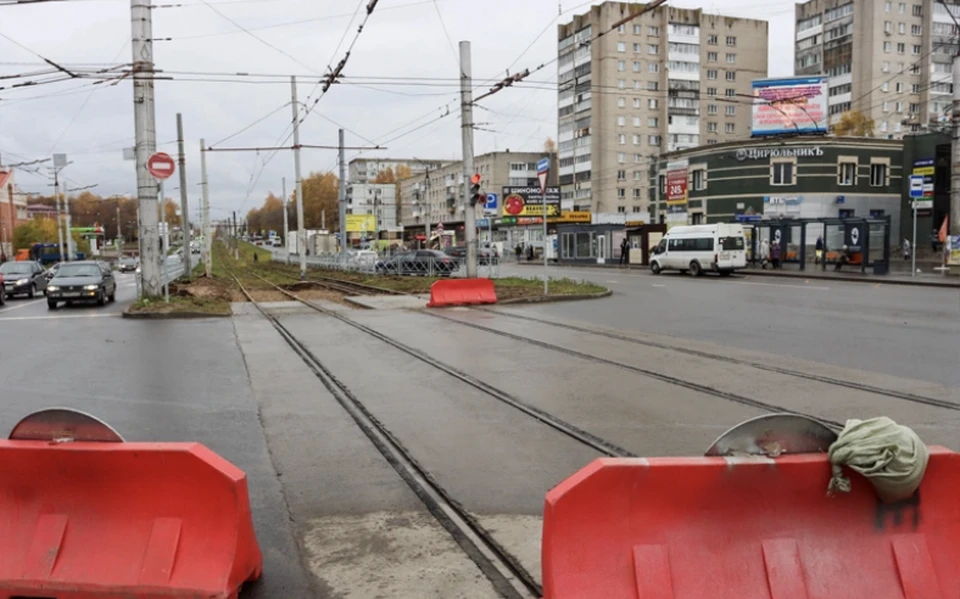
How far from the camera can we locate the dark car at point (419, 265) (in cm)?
4250

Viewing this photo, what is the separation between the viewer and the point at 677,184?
193ft

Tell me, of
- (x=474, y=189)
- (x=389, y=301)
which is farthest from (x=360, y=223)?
(x=474, y=189)

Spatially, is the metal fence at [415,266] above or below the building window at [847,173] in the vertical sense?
below

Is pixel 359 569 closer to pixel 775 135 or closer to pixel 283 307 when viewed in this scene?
pixel 283 307

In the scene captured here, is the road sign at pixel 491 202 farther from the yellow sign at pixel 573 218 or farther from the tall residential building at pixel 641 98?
the tall residential building at pixel 641 98

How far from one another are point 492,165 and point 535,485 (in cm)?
10603

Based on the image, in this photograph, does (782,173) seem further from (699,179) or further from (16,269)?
(16,269)

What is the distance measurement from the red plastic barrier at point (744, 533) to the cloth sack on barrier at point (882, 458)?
0.09 meters

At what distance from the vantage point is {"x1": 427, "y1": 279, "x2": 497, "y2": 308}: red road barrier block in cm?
2259

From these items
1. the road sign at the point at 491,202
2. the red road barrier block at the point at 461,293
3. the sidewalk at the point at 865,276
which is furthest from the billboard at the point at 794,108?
the red road barrier block at the point at 461,293

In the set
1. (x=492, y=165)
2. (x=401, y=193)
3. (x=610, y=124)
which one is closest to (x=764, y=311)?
(x=610, y=124)

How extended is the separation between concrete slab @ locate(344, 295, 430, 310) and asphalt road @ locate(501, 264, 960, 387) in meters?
4.20

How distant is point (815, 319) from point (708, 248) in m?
21.0

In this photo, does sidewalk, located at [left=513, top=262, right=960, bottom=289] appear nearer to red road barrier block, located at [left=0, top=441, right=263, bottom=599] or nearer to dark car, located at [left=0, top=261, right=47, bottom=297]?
red road barrier block, located at [left=0, top=441, right=263, bottom=599]
